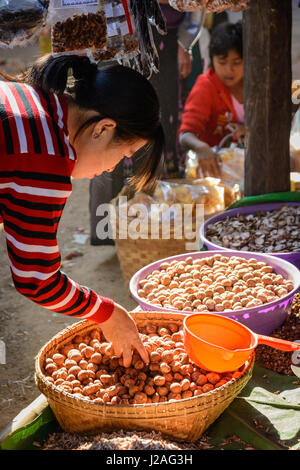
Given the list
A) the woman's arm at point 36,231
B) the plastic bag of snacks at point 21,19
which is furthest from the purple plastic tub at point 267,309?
the plastic bag of snacks at point 21,19

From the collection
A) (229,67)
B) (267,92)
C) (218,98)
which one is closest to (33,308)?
(267,92)

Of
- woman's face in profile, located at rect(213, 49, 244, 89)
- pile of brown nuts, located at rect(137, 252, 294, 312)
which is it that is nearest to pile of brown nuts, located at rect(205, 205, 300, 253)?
pile of brown nuts, located at rect(137, 252, 294, 312)

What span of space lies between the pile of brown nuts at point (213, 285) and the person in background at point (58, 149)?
1.53ft

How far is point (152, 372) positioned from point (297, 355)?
0.62 metres

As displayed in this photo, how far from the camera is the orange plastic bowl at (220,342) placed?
5.12 feet

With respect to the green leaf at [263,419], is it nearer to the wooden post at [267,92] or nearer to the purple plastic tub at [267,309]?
the purple plastic tub at [267,309]

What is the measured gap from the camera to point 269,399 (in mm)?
1719

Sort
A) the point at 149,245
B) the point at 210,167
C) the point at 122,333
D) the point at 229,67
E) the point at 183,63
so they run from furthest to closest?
the point at 183,63
the point at 229,67
the point at 210,167
the point at 149,245
the point at 122,333

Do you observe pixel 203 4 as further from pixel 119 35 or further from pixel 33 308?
pixel 33 308

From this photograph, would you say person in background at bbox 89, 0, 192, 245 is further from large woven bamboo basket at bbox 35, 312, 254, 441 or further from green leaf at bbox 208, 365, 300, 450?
large woven bamboo basket at bbox 35, 312, 254, 441

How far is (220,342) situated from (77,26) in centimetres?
131

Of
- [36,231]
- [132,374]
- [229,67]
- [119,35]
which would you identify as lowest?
[132,374]

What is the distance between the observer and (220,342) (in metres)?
1.76

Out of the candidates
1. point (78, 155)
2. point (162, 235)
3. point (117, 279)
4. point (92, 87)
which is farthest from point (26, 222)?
point (117, 279)
